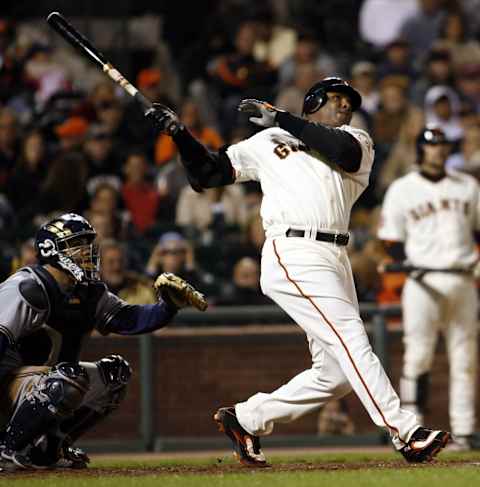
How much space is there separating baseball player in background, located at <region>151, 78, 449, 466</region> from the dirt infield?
0.48 feet

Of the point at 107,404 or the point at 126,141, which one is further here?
the point at 126,141

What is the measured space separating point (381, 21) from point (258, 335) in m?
5.71

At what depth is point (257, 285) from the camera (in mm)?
11344

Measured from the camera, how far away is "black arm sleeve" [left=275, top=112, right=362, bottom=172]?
699 cm

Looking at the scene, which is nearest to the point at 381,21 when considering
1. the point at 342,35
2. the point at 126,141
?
the point at 342,35

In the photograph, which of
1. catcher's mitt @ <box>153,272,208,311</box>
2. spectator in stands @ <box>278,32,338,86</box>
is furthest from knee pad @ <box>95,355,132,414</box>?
spectator in stands @ <box>278,32,338,86</box>

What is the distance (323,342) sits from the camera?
22.9 feet

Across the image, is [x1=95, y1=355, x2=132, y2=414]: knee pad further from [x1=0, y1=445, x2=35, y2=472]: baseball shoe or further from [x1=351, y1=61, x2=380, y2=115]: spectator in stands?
[x1=351, y1=61, x2=380, y2=115]: spectator in stands

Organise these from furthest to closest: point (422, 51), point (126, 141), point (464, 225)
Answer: point (422, 51)
point (126, 141)
point (464, 225)

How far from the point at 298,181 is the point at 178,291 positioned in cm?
80

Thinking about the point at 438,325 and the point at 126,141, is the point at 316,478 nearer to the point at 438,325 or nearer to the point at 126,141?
the point at 438,325

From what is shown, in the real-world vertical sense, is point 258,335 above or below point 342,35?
below

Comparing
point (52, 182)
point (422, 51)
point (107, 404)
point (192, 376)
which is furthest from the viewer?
point (422, 51)

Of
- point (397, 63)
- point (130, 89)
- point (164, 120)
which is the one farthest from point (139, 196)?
point (164, 120)
